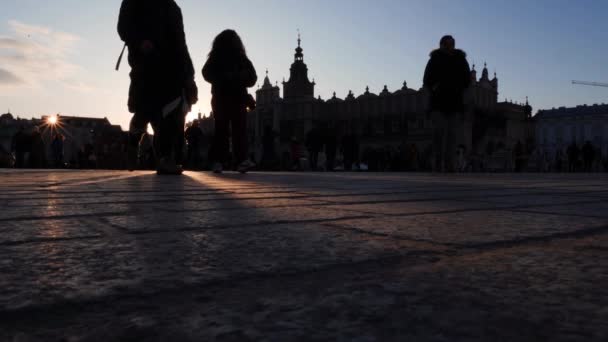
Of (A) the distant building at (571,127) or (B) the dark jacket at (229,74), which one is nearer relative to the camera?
(B) the dark jacket at (229,74)

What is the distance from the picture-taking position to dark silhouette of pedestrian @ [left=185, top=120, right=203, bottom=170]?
13.6m

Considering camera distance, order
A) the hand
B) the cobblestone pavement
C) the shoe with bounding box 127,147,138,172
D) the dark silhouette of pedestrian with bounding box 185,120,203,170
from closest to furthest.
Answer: the cobblestone pavement
the hand
the shoe with bounding box 127,147,138,172
the dark silhouette of pedestrian with bounding box 185,120,203,170

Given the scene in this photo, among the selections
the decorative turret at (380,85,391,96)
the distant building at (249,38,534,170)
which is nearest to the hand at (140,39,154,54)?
the distant building at (249,38,534,170)

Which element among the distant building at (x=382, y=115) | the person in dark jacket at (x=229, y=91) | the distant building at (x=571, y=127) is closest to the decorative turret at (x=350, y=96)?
the distant building at (x=382, y=115)

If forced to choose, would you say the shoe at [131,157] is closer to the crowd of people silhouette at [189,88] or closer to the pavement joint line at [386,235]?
the crowd of people silhouette at [189,88]

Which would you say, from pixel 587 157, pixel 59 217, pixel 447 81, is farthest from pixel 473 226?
pixel 587 157

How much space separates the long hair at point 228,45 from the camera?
6074mm

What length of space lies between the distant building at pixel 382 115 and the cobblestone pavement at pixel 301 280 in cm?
4318

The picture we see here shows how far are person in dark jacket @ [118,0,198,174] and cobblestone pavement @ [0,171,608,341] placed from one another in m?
3.81

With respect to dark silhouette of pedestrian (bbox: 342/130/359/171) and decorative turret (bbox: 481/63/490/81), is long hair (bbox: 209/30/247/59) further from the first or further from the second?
decorative turret (bbox: 481/63/490/81)

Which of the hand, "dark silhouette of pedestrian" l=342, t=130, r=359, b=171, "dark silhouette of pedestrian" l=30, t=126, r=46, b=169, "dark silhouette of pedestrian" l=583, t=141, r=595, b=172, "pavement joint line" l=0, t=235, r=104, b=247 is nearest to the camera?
"pavement joint line" l=0, t=235, r=104, b=247

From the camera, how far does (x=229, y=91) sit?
621 centimetres

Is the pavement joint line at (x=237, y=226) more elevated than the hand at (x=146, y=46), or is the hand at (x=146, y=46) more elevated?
the hand at (x=146, y=46)

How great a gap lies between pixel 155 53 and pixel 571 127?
7449 centimetres
